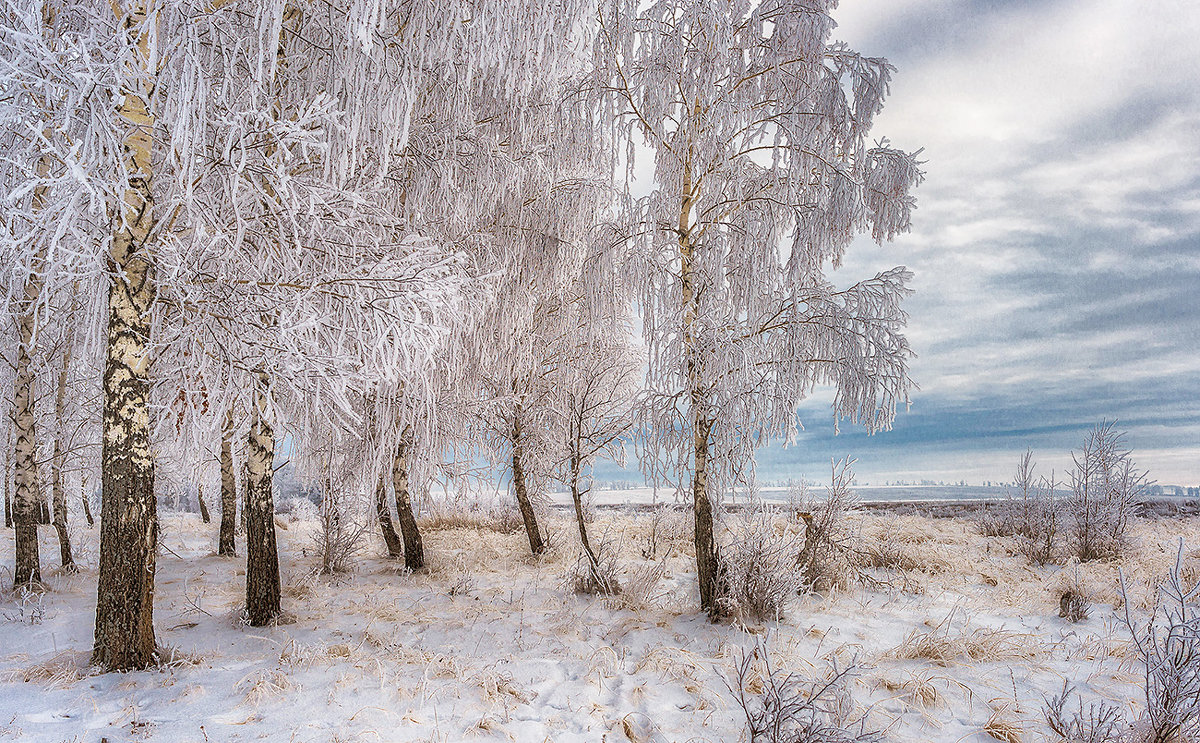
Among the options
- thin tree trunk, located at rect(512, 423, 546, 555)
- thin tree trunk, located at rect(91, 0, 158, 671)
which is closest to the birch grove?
thin tree trunk, located at rect(91, 0, 158, 671)

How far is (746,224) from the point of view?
584 centimetres

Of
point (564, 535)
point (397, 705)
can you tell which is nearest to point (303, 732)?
point (397, 705)

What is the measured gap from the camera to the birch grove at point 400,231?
12.3 feet

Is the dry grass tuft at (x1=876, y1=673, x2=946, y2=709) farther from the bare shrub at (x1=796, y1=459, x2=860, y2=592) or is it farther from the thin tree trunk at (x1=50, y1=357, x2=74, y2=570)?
the thin tree trunk at (x1=50, y1=357, x2=74, y2=570)

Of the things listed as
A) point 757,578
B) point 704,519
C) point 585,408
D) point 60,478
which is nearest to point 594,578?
point 704,519

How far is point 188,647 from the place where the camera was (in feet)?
15.8

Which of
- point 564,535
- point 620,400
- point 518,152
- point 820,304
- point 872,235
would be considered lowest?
point 564,535

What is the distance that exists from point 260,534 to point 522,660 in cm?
287

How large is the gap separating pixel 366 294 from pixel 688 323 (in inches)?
109

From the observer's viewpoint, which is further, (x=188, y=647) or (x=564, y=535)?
(x=564, y=535)

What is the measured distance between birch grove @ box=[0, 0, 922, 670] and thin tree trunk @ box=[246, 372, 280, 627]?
0.03m

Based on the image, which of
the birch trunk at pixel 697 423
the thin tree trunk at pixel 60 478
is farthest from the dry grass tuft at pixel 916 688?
the thin tree trunk at pixel 60 478

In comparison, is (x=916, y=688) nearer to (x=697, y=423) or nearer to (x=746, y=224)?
(x=697, y=423)

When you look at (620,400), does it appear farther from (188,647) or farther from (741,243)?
(188,647)
